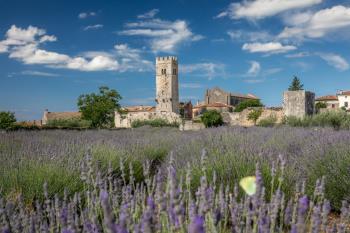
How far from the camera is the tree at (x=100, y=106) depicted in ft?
102

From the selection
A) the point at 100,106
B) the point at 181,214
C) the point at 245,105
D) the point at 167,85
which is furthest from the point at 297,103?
the point at 245,105

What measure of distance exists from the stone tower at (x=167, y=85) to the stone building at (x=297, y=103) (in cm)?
3422

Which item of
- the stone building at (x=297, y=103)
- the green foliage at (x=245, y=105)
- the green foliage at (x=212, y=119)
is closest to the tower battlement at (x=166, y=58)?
the green foliage at (x=245, y=105)

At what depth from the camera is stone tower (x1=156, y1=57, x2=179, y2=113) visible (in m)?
58.9

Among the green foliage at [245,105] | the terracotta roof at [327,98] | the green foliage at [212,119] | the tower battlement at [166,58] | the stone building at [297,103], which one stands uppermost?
the tower battlement at [166,58]

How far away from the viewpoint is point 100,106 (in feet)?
101

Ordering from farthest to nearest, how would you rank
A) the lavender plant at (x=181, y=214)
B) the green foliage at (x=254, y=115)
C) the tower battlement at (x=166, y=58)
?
the tower battlement at (x=166, y=58) < the green foliage at (x=254, y=115) < the lavender plant at (x=181, y=214)

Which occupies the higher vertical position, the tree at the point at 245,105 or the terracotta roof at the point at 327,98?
the terracotta roof at the point at 327,98

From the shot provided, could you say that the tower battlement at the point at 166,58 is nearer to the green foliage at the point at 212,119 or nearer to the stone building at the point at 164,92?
the stone building at the point at 164,92

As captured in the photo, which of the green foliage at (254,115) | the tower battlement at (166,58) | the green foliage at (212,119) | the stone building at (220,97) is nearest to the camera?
the green foliage at (254,115)

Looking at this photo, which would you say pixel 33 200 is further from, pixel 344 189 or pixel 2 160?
pixel 344 189

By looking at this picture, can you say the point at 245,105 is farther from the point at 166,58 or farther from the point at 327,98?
the point at 327,98

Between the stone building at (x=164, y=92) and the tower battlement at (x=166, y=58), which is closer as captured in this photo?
the stone building at (x=164, y=92)

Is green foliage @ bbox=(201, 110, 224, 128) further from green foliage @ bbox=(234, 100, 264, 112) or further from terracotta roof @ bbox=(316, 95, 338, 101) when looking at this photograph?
terracotta roof @ bbox=(316, 95, 338, 101)
